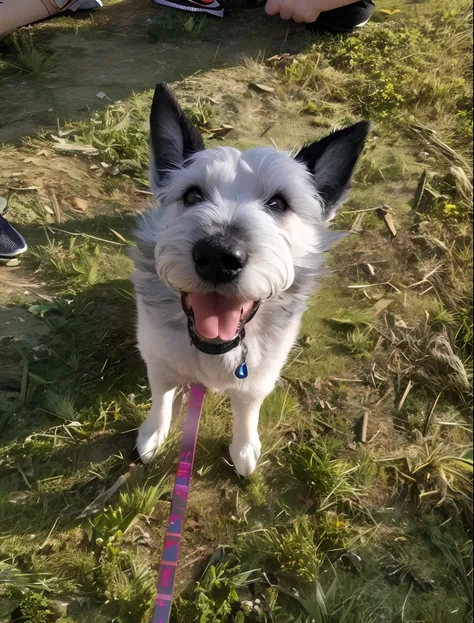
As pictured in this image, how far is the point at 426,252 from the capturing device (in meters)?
4.34

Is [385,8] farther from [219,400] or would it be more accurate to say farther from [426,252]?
[219,400]

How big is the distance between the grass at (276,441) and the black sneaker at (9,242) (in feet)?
0.35

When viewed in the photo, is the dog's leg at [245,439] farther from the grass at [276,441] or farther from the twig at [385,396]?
the twig at [385,396]

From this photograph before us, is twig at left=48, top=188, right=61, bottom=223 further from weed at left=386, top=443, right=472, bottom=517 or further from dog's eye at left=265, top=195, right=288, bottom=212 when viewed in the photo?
weed at left=386, top=443, right=472, bottom=517

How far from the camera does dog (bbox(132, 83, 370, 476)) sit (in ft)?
6.10

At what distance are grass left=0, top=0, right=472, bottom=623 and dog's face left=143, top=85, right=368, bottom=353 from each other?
1258 millimetres

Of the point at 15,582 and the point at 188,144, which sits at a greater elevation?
the point at 188,144

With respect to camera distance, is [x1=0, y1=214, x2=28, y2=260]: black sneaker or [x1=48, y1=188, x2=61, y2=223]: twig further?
[x1=48, y1=188, x2=61, y2=223]: twig

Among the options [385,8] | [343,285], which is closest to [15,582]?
[343,285]

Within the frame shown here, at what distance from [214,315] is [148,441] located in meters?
1.19

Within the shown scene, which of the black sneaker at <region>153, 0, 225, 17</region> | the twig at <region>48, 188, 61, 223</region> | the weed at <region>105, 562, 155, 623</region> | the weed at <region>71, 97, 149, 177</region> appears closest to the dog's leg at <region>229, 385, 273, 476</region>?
the weed at <region>105, 562, 155, 623</region>

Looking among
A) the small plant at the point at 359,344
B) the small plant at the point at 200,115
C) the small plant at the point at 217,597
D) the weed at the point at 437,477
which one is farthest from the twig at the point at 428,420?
the small plant at the point at 200,115

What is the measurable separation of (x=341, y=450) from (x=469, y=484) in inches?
30.5

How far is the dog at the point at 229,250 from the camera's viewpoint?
1858 mm
